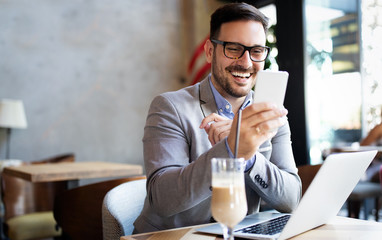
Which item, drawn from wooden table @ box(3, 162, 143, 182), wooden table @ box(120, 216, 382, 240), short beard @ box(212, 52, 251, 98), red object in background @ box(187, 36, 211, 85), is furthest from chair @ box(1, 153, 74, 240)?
red object in background @ box(187, 36, 211, 85)

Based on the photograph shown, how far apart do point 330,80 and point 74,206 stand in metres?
3.64

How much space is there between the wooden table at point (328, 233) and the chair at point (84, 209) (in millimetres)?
808

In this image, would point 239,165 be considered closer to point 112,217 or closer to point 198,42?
point 112,217

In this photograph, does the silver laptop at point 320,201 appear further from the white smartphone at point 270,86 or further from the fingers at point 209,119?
the fingers at point 209,119

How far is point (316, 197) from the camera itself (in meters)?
1.00

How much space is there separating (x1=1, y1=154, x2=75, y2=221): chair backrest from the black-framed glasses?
223 cm

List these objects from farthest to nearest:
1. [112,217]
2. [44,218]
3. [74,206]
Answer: [44,218] → [74,206] → [112,217]

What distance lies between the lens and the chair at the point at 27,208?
2.86 meters

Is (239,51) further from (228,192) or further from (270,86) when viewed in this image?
(228,192)

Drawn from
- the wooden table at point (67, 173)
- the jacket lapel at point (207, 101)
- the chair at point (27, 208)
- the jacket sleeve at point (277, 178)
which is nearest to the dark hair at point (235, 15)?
the jacket lapel at point (207, 101)

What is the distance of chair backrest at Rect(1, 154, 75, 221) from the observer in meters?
3.19

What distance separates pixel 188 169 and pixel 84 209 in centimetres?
106

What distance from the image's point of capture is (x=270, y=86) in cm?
91

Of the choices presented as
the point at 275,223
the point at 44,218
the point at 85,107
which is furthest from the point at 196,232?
the point at 85,107
